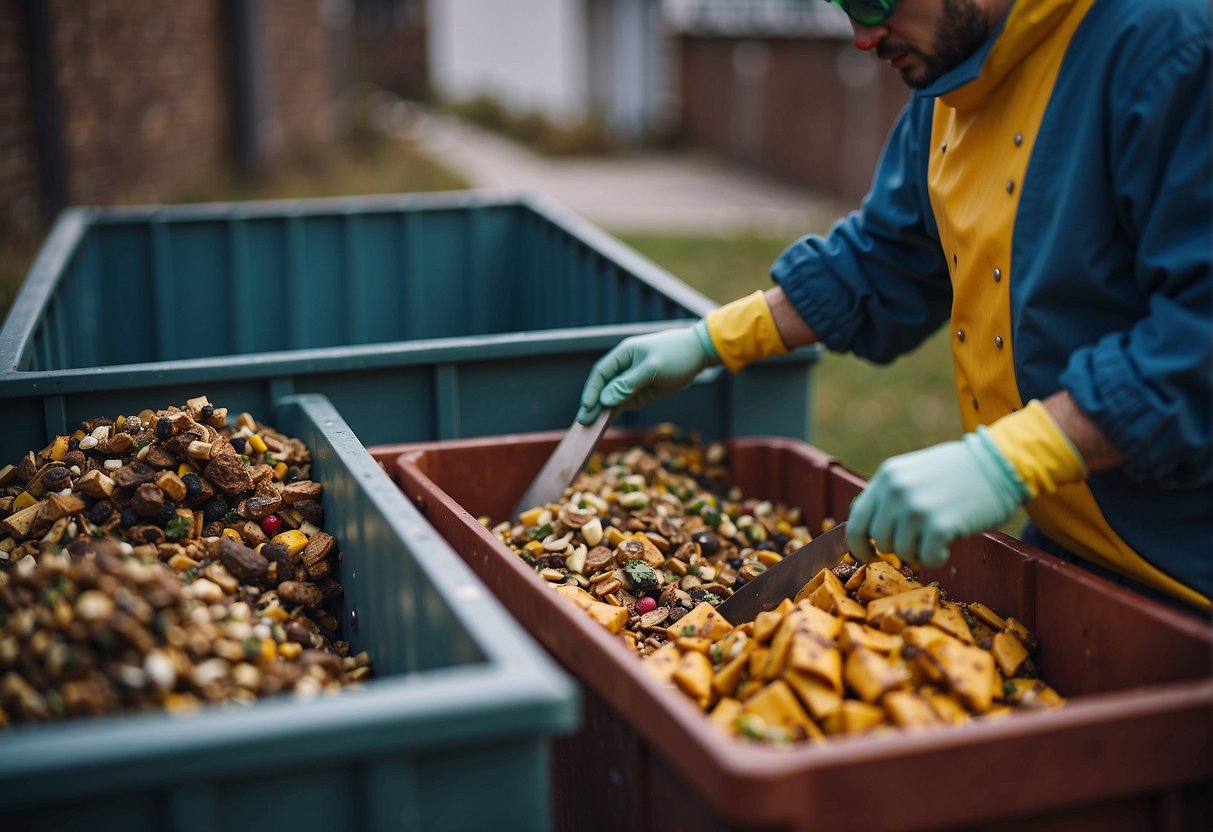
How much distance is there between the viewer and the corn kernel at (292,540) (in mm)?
2271

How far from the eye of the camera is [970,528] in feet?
5.99

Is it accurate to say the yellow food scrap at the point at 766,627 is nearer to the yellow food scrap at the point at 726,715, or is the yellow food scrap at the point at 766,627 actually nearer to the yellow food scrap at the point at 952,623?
the yellow food scrap at the point at 726,715

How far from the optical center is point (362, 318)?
489 cm

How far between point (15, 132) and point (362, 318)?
3.27 m

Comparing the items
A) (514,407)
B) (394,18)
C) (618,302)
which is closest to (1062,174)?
(514,407)

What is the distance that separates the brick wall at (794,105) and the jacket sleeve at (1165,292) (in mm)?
10967

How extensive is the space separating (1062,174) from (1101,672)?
2.52 feet

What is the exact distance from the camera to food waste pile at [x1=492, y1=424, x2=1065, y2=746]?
1767 mm

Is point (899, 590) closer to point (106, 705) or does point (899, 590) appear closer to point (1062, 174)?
point (1062, 174)

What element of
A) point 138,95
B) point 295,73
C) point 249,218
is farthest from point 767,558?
point 295,73

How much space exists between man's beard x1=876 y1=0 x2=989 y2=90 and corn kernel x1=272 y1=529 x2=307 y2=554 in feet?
4.31

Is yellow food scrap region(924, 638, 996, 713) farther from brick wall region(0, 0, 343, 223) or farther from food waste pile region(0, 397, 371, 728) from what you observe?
brick wall region(0, 0, 343, 223)

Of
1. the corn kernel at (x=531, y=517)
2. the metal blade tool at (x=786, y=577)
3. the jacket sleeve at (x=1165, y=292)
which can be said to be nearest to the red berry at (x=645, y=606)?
the metal blade tool at (x=786, y=577)

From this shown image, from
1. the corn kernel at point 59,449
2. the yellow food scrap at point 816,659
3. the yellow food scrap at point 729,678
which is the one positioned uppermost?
the corn kernel at point 59,449
